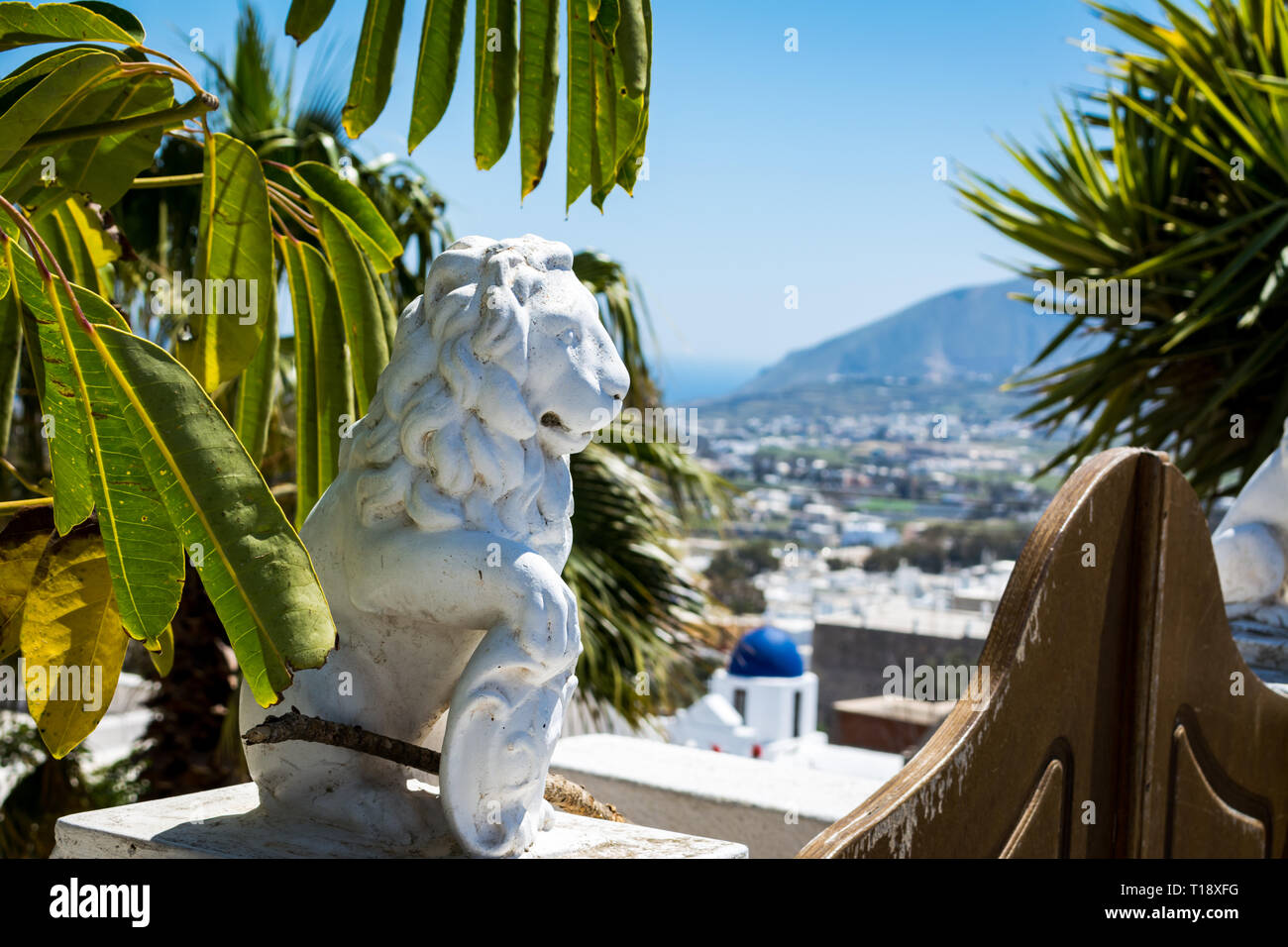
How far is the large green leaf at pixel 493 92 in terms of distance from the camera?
1718 millimetres

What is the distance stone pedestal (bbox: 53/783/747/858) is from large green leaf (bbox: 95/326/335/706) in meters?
0.38

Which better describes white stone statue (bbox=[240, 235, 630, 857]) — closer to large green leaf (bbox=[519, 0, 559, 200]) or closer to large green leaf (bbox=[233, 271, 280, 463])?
large green leaf (bbox=[519, 0, 559, 200])

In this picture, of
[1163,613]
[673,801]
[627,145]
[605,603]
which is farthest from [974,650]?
[627,145]

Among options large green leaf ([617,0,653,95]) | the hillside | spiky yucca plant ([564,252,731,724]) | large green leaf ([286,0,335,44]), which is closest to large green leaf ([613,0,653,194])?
large green leaf ([617,0,653,95])

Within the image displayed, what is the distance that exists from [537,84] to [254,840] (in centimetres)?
103

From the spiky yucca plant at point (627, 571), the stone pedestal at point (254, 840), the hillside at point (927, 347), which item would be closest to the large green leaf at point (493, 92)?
the stone pedestal at point (254, 840)

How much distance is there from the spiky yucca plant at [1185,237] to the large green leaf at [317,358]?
5.70 metres

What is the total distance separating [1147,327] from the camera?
7578 millimetres

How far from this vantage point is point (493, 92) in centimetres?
176

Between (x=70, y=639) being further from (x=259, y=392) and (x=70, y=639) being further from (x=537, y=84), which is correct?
(x=537, y=84)

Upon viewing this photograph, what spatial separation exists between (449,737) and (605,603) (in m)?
3.65

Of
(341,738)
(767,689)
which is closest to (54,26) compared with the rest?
(341,738)

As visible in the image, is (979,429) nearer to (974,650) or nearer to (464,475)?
(974,650)

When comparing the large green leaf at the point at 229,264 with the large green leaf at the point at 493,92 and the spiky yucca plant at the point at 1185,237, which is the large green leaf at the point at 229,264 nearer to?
the large green leaf at the point at 493,92
